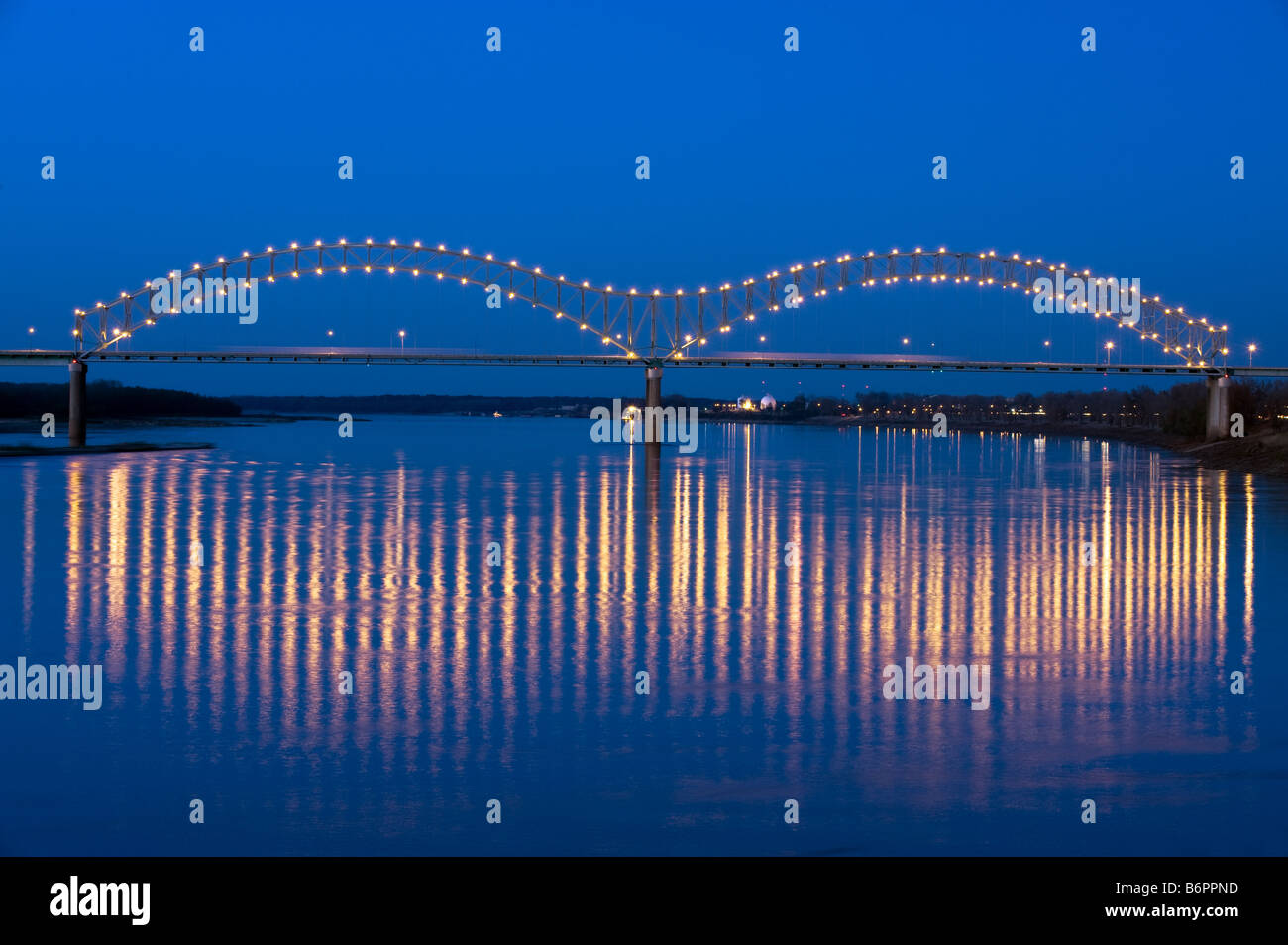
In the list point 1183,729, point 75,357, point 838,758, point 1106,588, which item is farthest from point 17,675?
point 75,357

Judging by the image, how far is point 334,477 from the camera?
158ft

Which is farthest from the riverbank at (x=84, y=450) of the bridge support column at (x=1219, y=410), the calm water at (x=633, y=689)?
the bridge support column at (x=1219, y=410)

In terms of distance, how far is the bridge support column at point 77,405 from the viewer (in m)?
71.9

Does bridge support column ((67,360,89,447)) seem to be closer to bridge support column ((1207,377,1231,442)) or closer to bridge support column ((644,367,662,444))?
bridge support column ((644,367,662,444))

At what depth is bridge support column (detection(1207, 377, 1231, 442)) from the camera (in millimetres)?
92375

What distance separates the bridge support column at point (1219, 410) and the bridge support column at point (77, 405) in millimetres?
72273

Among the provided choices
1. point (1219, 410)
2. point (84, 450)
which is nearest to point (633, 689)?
point (84, 450)

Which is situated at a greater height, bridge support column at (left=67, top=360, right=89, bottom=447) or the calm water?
bridge support column at (left=67, top=360, right=89, bottom=447)

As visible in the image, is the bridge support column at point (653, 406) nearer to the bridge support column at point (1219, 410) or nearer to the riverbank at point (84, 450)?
the riverbank at point (84, 450)

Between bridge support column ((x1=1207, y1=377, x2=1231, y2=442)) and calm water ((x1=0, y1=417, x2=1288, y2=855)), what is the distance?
232ft

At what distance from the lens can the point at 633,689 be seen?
1227cm

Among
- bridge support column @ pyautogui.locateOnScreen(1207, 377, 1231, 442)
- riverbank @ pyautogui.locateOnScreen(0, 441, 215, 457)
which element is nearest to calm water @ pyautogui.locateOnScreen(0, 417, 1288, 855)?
riverbank @ pyautogui.locateOnScreen(0, 441, 215, 457)
